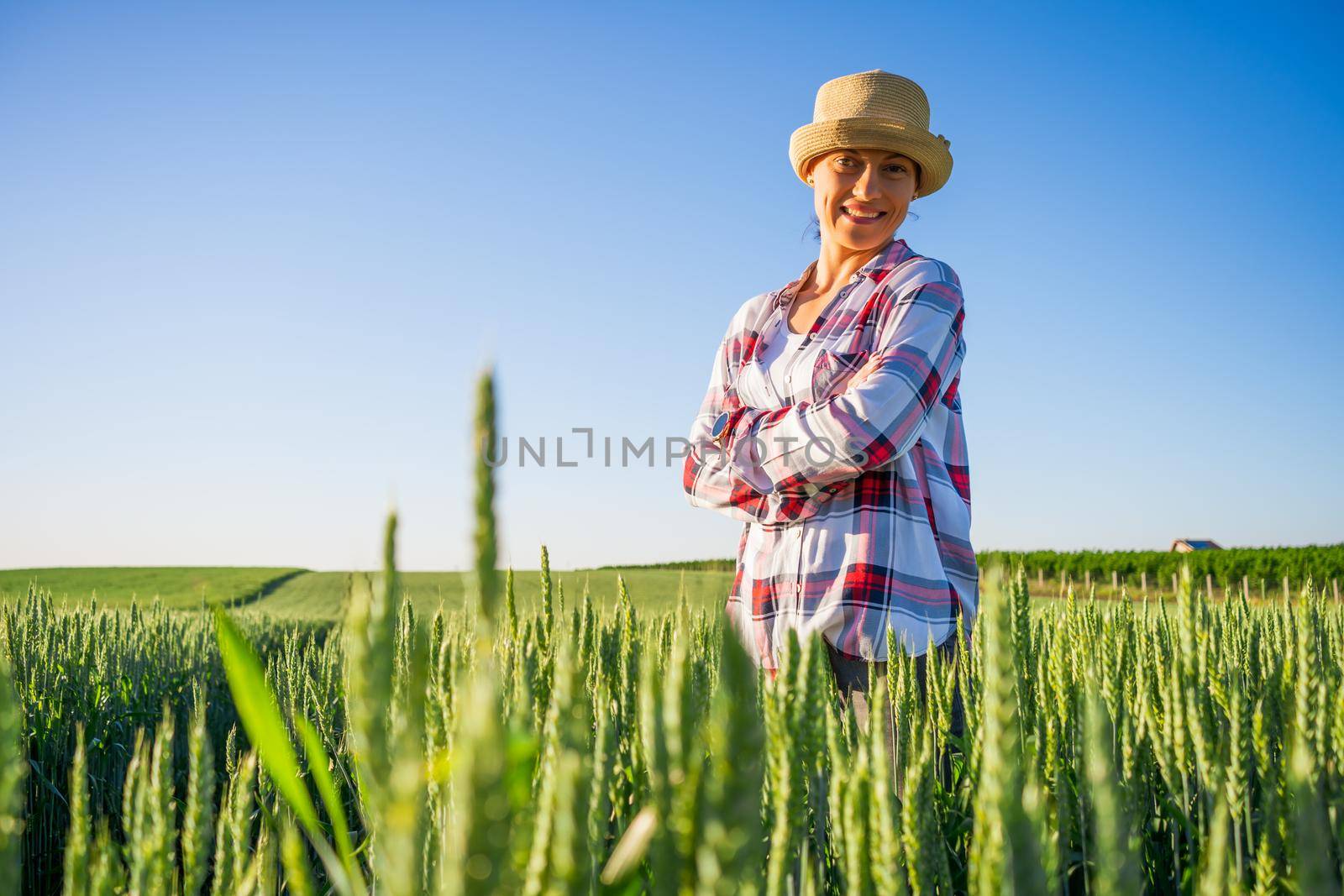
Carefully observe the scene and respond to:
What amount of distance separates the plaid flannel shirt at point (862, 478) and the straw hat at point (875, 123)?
0.29 meters

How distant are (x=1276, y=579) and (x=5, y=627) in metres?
36.5

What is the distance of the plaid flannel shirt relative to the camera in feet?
6.85

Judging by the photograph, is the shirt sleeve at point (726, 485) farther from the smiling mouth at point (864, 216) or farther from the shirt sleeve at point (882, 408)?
the smiling mouth at point (864, 216)

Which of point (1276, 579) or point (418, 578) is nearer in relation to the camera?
point (418, 578)

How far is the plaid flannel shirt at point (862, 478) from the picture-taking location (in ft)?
6.85

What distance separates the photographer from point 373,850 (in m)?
0.81

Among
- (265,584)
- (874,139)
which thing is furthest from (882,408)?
(265,584)

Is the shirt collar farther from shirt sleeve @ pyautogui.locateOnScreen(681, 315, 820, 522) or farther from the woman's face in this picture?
shirt sleeve @ pyautogui.locateOnScreen(681, 315, 820, 522)

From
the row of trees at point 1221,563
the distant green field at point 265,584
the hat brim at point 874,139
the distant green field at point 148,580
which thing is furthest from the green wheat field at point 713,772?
the row of trees at point 1221,563

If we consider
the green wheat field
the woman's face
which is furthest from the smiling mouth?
the green wheat field

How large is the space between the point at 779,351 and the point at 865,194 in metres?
0.51

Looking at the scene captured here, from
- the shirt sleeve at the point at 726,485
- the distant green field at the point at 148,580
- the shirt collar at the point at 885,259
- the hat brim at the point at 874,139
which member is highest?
the hat brim at the point at 874,139

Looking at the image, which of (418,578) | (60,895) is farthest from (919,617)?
(418,578)

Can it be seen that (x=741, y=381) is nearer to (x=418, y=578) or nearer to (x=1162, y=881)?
(x=1162, y=881)
